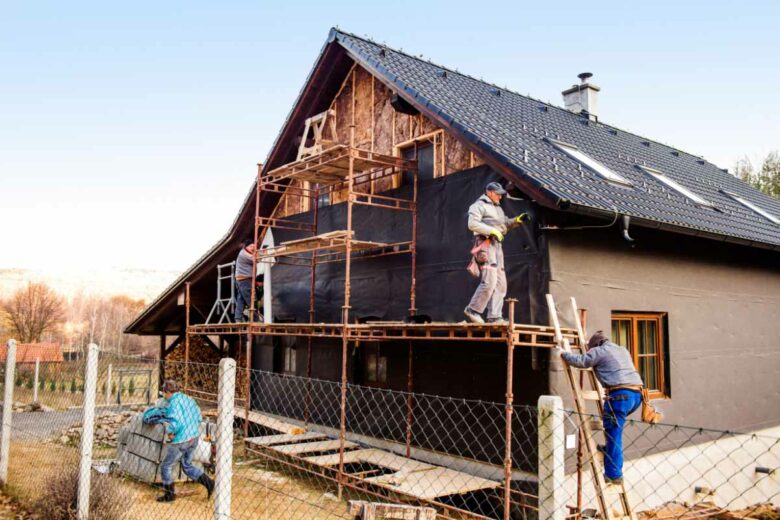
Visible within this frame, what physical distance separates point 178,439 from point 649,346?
6922mm

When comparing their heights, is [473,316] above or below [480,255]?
below

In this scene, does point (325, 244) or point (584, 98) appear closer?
point (325, 244)

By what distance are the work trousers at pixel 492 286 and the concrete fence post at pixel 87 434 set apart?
445cm

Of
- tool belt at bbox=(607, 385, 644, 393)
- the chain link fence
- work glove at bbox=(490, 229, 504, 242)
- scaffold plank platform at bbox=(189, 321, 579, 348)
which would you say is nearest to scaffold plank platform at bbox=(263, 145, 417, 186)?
scaffold plank platform at bbox=(189, 321, 579, 348)

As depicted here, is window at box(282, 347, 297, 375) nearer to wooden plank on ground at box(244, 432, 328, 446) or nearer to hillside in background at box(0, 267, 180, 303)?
wooden plank on ground at box(244, 432, 328, 446)

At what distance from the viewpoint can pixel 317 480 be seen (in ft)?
33.3

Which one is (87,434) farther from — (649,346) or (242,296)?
(649,346)

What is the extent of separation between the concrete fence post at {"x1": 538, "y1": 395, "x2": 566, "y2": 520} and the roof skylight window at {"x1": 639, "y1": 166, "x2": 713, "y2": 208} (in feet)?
31.1

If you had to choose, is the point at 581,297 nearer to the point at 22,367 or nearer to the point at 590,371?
the point at 590,371

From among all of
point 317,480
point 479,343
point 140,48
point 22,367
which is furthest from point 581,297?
point 22,367

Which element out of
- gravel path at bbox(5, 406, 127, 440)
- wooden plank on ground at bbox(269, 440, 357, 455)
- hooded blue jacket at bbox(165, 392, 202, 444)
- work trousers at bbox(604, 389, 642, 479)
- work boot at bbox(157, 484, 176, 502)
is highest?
work trousers at bbox(604, 389, 642, 479)

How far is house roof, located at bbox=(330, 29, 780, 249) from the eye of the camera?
873 centimetres

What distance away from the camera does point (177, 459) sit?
848 cm

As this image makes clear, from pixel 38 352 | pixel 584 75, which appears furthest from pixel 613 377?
pixel 38 352
